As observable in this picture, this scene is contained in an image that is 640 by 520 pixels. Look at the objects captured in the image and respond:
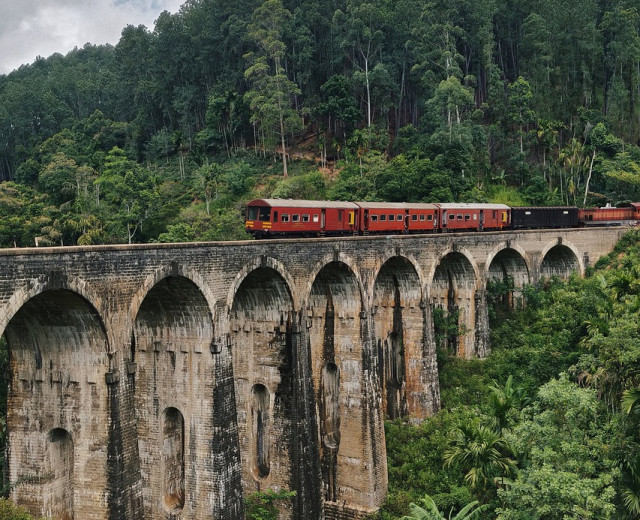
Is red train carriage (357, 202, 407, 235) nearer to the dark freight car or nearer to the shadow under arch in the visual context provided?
the shadow under arch

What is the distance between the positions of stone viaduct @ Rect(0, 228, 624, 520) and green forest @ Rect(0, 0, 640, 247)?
2169 centimetres

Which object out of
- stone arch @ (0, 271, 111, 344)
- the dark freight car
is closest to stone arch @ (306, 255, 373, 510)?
stone arch @ (0, 271, 111, 344)

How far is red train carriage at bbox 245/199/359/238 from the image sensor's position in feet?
95.9

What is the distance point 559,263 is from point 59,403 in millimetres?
37363

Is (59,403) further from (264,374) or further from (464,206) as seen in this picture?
(464,206)

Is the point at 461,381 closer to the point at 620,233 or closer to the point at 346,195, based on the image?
the point at 620,233

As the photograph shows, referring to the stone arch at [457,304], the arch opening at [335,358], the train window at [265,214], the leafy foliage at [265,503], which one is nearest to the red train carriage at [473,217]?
the stone arch at [457,304]

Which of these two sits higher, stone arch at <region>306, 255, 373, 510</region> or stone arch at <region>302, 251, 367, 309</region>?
stone arch at <region>302, 251, 367, 309</region>

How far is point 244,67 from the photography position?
76562 mm

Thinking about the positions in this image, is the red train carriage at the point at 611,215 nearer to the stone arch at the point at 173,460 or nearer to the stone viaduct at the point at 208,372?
the stone viaduct at the point at 208,372

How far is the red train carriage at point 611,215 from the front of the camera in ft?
161

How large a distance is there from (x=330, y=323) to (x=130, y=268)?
1393 cm

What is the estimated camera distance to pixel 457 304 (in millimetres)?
39125

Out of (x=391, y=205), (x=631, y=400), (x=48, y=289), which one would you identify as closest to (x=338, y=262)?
(x=391, y=205)
